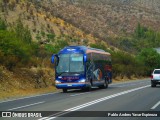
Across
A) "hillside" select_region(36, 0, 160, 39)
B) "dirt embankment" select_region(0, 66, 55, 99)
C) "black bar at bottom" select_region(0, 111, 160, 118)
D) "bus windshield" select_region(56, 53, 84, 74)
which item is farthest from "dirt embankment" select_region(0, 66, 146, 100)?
"hillside" select_region(36, 0, 160, 39)

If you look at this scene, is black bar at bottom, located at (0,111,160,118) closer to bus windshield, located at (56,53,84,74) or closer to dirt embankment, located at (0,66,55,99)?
dirt embankment, located at (0,66,55,99)

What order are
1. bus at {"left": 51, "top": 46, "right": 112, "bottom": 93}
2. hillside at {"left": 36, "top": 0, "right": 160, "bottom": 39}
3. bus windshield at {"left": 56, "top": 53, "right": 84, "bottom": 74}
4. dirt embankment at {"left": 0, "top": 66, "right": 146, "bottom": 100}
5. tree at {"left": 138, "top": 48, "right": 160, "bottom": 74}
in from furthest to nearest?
hillside at {"left": 36, "top": 0, "right": 160, "bottom": 39} → tree at {"left": 138, "top": 48, "right": 160, "bottom": 74} → dirt embankment at {"left": 0, "top": 66, "right": 146, "bottom": 100} → bus windshield at {"left": 56, "top": 53, "right": 84, "bottom": 74} → bus at {"left": 51, "top": 46, "right": 112, "bottom": 93}

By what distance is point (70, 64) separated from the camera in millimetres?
30578

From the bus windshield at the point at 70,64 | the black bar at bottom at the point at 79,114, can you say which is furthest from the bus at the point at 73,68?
the black bar at bottom at the point at 79,114

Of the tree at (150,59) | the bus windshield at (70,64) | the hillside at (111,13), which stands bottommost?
the tree at (150,59)

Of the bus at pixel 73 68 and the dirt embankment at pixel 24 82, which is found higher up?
the bus at pixel 73 68

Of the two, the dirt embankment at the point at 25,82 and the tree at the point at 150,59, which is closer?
the dirt embankment at the point at 25,82

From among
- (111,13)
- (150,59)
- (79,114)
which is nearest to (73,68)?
(79,114)

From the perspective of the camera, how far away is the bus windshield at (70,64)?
30531mm

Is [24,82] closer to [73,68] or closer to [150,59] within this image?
[73,68]

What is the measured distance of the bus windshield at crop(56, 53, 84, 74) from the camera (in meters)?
30.5

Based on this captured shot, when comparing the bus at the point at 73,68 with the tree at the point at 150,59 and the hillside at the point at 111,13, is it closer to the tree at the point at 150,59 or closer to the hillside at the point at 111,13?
the tree at the point at 150,59

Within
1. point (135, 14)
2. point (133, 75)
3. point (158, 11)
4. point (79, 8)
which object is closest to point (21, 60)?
point (133, 75)

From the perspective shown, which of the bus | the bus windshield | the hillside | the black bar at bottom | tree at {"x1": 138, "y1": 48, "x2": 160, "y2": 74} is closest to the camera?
the black bar at bottom
